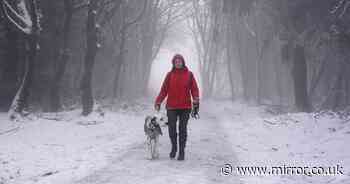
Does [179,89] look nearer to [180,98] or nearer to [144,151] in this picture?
[180,98]

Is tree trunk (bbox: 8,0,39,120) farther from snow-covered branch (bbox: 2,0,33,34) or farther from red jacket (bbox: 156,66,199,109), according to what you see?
red jacket (bbox: 156,66,199,109)

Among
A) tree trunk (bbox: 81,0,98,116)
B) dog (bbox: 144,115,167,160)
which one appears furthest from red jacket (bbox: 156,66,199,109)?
tree trunk (bbox: 81,0,98,116)

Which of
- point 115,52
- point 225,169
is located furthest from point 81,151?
point 115,52

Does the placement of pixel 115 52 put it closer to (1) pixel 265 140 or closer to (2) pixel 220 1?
(2) pixel 220 1

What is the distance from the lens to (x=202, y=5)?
4225 centimetres

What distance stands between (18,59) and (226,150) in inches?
483

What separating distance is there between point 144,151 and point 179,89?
2.07m

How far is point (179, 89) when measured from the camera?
9.35m

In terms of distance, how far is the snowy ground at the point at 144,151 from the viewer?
312 inches

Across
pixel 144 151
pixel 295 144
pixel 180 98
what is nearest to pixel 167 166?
pixel 180 98

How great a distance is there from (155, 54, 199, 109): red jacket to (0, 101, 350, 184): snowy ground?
1197mm

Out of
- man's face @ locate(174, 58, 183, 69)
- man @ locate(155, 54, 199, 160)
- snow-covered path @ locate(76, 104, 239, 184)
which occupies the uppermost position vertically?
man's face @ locate(174, 58, 183, 69)

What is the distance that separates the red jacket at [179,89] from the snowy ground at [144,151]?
1197 mm

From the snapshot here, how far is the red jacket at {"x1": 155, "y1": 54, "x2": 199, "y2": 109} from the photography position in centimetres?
930
